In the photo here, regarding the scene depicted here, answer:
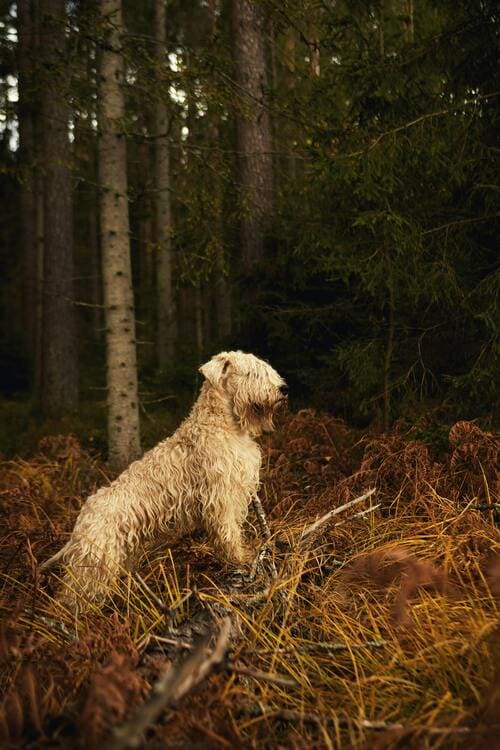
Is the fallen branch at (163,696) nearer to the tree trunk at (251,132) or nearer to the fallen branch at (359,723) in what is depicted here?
the fallen branch at (359,723)

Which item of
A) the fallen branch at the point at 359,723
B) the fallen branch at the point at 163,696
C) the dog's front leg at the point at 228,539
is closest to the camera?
the fallen branch at the point at 163,696

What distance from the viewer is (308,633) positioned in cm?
298

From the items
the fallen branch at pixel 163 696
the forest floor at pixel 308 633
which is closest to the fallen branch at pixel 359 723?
the forest floor at pixel 308 633

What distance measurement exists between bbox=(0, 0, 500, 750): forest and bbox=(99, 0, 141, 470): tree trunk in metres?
0.02

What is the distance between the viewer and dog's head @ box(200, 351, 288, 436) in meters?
4.10

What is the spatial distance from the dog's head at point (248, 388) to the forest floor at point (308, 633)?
0.86 meters

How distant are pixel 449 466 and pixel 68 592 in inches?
123

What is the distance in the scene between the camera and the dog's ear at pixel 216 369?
4160 millimetres

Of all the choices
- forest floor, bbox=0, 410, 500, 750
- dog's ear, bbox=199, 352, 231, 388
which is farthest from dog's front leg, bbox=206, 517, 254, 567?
dog's ear, bbox=199, 352, 231, 388

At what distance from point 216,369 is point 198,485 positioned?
882mm

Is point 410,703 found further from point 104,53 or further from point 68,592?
point 104,53

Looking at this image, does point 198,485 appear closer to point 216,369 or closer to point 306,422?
point 216,369

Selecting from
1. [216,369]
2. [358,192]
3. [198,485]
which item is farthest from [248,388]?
[358,192]

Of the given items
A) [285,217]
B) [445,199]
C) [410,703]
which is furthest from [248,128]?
[410,703]
